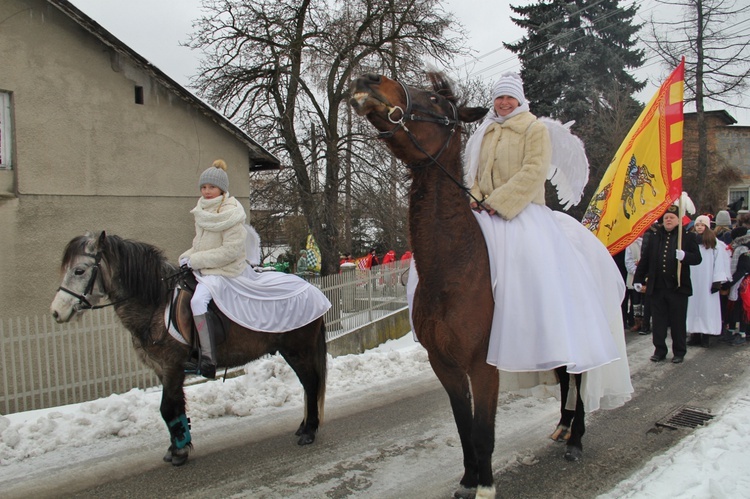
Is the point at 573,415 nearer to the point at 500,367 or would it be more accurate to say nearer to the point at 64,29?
the point at 500,367

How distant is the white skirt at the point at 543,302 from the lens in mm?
3150

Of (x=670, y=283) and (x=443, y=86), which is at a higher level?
(x=443, y=86)

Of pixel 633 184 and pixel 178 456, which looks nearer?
pixel 178 456

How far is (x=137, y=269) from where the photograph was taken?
4.42m

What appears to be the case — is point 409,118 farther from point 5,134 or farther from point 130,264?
point 5,134

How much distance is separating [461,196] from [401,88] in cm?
78

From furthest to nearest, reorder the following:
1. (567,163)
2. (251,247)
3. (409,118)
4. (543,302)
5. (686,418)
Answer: (251,247), (686,418), (567,163), (543,302), (409,118)

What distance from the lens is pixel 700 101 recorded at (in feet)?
67.9

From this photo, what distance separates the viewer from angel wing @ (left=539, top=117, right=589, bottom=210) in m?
4.16

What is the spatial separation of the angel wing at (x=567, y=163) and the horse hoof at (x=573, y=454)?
1961mm

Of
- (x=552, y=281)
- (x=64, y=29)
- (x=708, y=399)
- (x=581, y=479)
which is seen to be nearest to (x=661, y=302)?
(x=708, y=399)

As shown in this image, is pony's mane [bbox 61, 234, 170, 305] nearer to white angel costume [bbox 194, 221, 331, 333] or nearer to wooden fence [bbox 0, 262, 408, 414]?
white angel costume [bbox 194, 221, 331, 333]

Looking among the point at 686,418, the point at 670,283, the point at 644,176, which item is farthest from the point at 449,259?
the point at 670,283

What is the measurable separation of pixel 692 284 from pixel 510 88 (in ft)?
22.6
